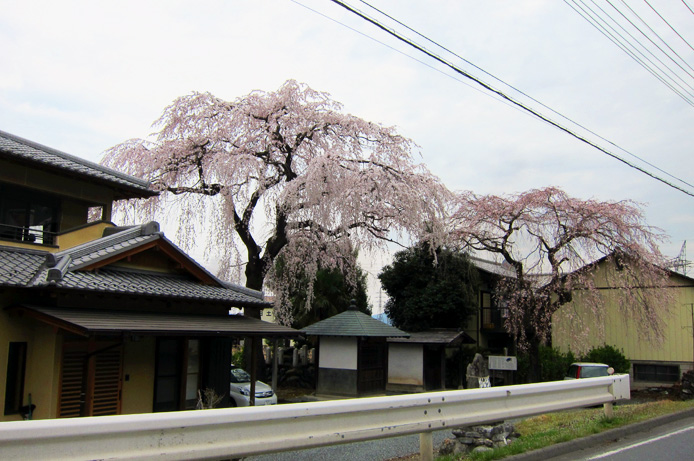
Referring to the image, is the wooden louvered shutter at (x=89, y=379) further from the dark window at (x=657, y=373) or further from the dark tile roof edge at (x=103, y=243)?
the dark window at (x=657, y=373)

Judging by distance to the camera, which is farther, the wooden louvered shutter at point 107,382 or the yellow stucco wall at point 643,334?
the yellow stucco wall at point 643,334

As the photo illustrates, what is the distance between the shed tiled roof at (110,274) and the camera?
33.4ft

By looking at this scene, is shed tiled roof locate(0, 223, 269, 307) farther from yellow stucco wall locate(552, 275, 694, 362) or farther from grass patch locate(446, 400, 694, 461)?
yellow stucco wall locate(552, 275, 694, 362)

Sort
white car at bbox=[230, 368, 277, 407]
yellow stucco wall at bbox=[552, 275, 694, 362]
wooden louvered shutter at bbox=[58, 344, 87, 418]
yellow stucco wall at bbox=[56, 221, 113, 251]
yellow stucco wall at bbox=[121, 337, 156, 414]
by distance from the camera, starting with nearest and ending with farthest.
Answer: wooden louvered shutter at bbox=[58, 344, 87, 418] < yellow stucco wall at bbox=[121, 337, 156, 414] < yellow stucco wall at bbox=[56, 221, 113, 251] < white car at bbox=[230, 368, 277, 407] < yellow stucco wall at bbox=[552, 275, 694, 362]

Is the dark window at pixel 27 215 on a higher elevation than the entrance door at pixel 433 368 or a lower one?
higher

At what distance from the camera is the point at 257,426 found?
16.5 ft

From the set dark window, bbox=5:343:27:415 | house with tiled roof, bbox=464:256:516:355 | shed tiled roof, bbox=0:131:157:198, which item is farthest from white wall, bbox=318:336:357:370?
dark window, bbox=5:343:27:415

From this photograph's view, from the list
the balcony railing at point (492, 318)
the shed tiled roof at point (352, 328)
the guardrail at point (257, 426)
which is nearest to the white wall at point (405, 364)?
the shed tiled roof at point (352, 328)

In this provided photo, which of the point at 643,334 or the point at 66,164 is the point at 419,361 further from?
the point at 66,164

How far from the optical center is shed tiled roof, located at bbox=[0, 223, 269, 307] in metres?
10.2

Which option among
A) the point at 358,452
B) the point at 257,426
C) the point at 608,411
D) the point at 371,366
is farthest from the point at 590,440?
the point at 371,366

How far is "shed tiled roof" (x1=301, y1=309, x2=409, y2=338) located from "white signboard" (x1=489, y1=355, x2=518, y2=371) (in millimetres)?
4295

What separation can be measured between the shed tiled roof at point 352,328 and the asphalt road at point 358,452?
896 cm

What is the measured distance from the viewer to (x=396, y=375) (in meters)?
23.0
